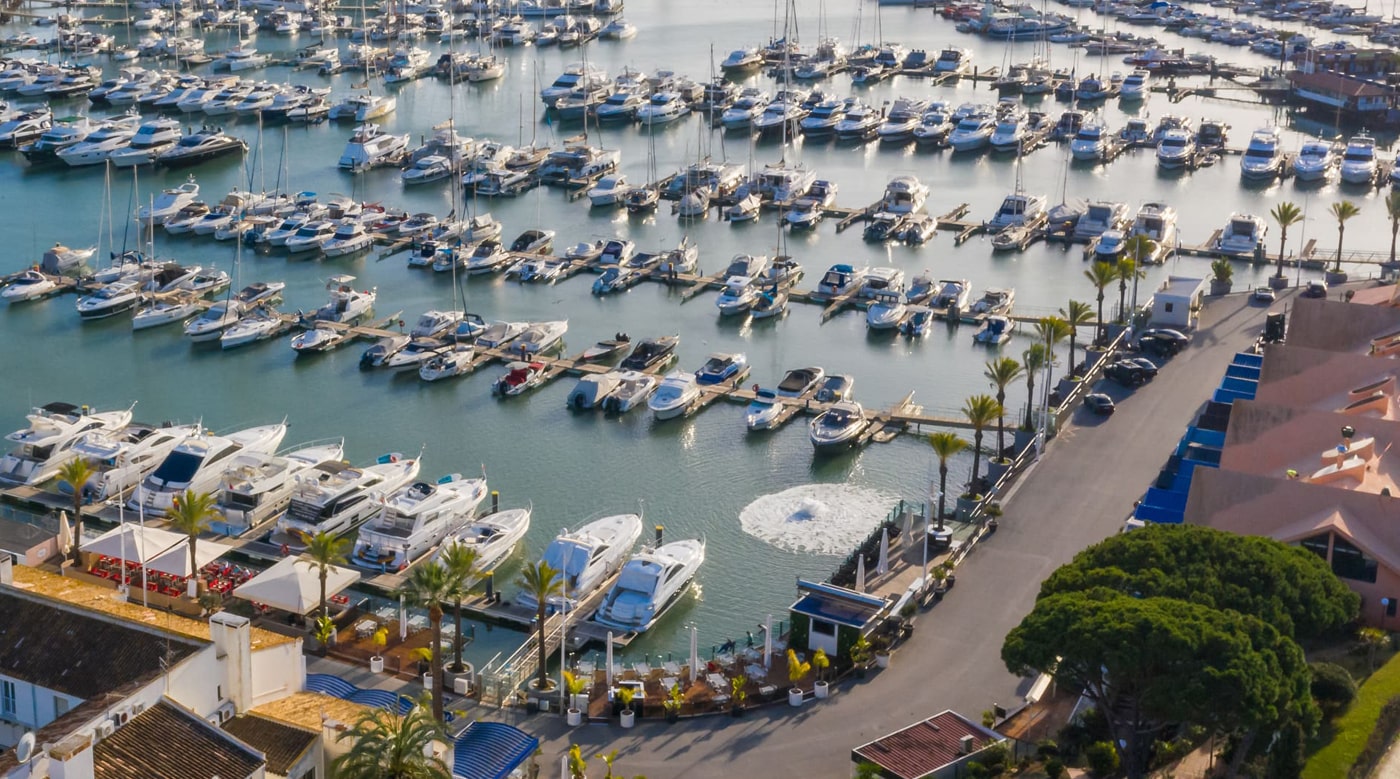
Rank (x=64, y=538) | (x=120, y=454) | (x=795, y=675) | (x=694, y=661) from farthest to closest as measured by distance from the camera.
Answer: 1. (x=120, y=454)
2. (x=64, y=538)
3. (x=694, y=661)
4. (x=795, y=675)

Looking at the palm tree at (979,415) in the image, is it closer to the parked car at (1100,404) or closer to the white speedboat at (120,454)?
the parked car at (1100,404)

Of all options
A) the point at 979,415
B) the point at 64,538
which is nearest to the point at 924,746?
the point at 979,415

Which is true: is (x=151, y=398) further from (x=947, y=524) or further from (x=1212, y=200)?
(x=1212, y=200)

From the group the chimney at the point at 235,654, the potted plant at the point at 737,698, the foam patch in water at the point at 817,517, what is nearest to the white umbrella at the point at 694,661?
the potted plant at the point at 737,698

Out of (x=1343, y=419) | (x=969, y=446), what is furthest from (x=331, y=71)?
(x=1343, y=419)

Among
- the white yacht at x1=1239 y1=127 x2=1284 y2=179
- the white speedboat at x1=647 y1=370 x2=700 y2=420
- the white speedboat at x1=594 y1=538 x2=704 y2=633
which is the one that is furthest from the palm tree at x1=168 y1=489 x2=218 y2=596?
the white yacht at x1=1239 y1=127 x2=1284 y2=179

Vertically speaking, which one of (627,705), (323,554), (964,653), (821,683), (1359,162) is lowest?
(627,705)

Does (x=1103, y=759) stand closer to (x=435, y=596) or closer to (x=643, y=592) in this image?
(x=643, y=592)
